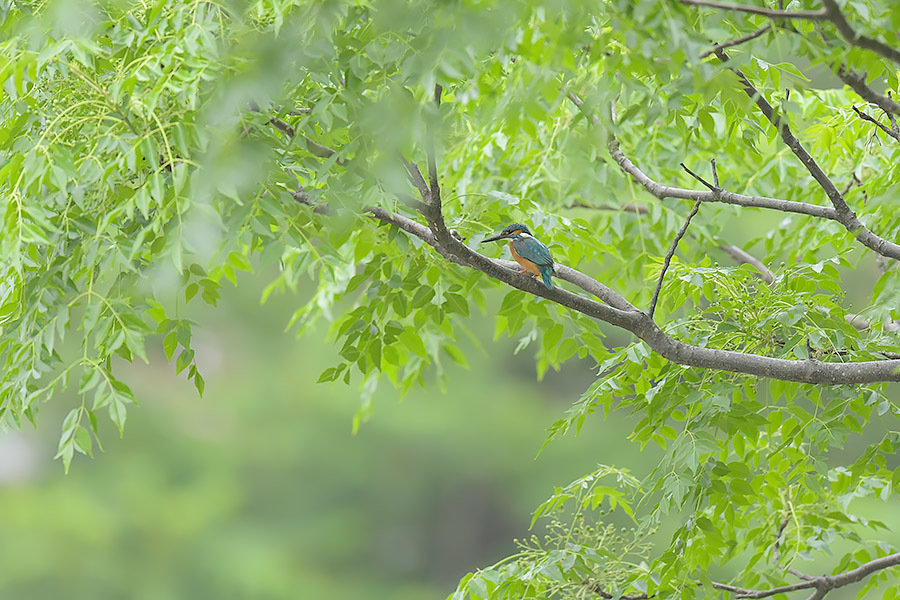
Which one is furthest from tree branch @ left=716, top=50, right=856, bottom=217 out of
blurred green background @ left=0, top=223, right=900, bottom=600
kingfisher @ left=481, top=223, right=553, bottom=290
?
blurred green background @ left=0, top=223, right=900, bottom=600

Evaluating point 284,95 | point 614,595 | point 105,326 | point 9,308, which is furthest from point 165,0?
point 614,595

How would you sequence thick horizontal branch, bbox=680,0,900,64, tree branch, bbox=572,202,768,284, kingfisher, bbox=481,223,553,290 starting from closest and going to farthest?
thick horizontal branch, bbox=680,0,900,64, kingfisher, bbox=481,223,553,290, tree branch, bbox=572,202,768,284

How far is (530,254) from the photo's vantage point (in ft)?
5.38

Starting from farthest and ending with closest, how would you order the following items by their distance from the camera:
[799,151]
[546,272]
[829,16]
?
[546,272] → [799,151] → [829,16]

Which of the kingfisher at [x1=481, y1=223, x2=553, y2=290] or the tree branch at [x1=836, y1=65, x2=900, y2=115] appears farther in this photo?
the kingfisher at [x1=481, y1=223, x2=553, y2=290]

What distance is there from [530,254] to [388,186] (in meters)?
0.54

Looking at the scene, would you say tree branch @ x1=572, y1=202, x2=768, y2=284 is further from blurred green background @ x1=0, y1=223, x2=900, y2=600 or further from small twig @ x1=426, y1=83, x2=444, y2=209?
blurred green background @ x1=0, y1=223, x2=900, y2=600

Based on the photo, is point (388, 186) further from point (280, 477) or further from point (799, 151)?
point (280, 477)

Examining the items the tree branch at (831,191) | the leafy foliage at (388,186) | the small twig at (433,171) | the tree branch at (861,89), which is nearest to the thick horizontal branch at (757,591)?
the leafy foliage at (388,186)

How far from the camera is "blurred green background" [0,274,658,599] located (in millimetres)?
6973

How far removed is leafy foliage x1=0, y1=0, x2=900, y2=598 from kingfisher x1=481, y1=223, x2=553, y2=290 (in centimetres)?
13

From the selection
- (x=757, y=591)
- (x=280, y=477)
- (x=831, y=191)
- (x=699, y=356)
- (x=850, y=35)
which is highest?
(x=850, y=35)

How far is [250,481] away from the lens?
755 centimetres

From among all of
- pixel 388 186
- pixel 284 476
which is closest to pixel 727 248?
pixel 388 186
